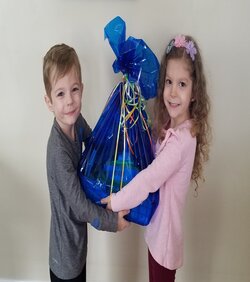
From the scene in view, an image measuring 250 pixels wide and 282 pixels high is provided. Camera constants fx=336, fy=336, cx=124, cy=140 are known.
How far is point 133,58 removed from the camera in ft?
3.14

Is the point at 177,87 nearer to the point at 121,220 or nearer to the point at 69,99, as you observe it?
the point at 69,99

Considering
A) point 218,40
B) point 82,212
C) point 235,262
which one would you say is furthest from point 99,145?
point 235,262

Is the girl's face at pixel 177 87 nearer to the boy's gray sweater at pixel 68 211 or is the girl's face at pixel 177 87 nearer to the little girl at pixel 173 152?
the little girl at pixel 173 152

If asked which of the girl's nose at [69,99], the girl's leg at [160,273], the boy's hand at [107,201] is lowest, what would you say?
the girl's leg at [160,273]

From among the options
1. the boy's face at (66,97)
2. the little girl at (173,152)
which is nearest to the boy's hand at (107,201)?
the little girl at (173,152)

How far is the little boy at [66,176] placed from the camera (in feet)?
3.13

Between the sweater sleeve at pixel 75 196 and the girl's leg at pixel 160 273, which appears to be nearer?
the sweater sleeve at pixel 75 196

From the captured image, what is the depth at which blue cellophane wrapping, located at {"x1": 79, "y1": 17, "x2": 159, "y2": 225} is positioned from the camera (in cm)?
98

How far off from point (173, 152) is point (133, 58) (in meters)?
0.30

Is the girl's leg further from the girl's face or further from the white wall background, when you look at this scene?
the girl's face

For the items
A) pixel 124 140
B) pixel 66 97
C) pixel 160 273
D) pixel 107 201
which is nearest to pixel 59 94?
pixel 66 97

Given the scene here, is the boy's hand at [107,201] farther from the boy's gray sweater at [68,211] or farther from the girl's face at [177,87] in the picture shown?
the girl's face at [177,87]

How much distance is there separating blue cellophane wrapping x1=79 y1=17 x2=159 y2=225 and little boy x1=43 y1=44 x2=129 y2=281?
0.04m

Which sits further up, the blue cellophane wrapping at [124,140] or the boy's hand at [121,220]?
the blue cellophane wrapping at [124,140]
